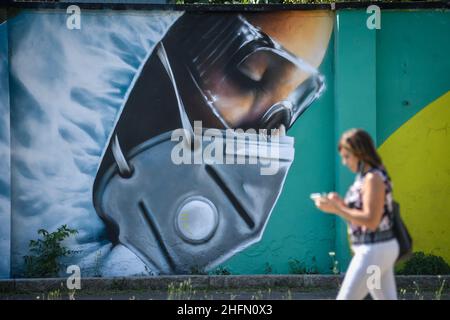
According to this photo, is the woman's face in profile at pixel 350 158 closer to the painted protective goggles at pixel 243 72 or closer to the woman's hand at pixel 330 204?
the woman's hand at pixel 330 204

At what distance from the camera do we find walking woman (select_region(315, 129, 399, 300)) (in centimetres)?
485

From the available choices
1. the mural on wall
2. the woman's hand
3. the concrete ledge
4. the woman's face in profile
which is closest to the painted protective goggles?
the mural on wall

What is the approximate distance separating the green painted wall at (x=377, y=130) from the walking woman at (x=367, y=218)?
3351 millimetres

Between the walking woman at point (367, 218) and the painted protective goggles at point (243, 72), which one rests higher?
the painted protective goggles at point (243, 72)

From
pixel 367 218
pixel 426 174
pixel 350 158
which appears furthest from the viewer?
pixel 426 174

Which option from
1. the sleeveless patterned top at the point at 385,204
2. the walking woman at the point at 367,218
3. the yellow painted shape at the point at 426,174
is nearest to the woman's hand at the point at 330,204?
the walking woman at the point at 367,218

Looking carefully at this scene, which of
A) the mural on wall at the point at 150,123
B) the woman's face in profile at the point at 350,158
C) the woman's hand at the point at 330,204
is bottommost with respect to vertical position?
the woman's hand at the point at 330,204

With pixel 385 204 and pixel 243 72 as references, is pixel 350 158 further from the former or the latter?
pixel 243 72

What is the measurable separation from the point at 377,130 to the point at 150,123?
8.87 ft

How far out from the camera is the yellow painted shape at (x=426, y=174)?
27.8 ft

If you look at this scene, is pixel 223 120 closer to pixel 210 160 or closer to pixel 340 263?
pixel 210 160

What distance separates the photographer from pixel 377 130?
8.47 m

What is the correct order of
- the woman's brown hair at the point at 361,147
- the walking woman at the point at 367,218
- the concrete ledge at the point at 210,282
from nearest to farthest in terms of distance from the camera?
the walking woman at the point at 367,218, the woman's brown hair at the point at 361,147, the concrete ledge at the point at 210,282

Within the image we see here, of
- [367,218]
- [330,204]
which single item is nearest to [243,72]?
[330,204]
